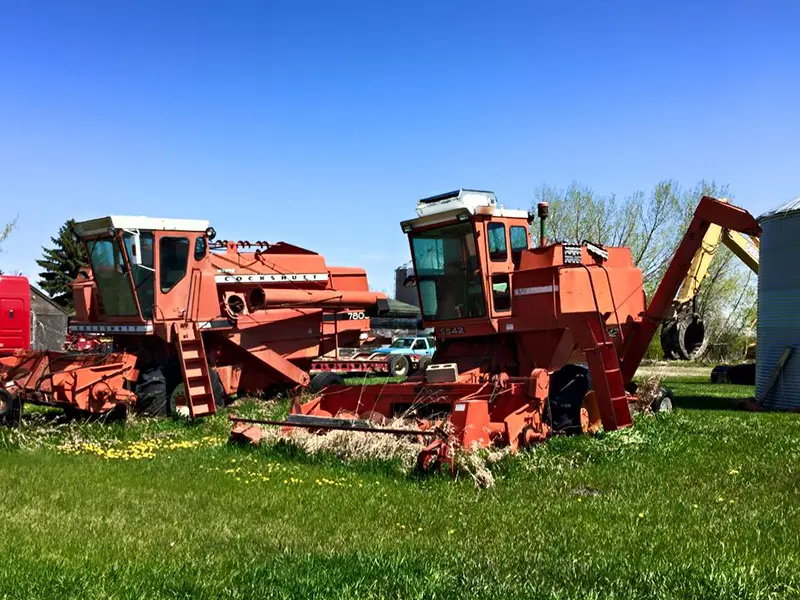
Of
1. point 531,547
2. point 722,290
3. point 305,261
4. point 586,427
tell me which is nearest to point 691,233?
point 586,427

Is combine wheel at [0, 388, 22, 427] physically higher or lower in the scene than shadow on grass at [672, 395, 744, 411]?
higher

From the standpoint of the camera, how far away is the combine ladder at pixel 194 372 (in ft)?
45.4

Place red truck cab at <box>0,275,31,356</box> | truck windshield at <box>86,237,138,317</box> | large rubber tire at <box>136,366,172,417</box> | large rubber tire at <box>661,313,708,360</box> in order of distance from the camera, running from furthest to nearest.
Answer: large rubber tire at <box>661,313,708,360</box>
red truck cab at <box>0,275,31,356</box>
truck windshield at <box>86,237,138,317</box>
large rubber tire at <box>136,366,172,417</box>

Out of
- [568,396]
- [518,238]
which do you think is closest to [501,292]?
[518,238]

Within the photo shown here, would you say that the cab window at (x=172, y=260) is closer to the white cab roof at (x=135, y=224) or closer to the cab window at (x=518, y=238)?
the white cab roof at (x=135, y=224)

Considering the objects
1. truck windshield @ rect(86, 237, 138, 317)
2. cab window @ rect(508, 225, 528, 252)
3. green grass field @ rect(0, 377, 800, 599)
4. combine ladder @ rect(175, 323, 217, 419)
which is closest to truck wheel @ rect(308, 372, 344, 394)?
combine ladder @ rect(175, 323, 217, 419)

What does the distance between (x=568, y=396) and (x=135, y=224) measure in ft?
27.9

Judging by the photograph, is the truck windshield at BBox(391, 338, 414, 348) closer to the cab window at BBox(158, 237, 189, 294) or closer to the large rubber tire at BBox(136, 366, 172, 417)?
the cab window at BBox(158, 237, 189, 294)

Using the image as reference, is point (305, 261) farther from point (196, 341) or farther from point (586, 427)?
point (586, 427)

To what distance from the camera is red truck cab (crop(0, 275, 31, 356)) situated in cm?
1927

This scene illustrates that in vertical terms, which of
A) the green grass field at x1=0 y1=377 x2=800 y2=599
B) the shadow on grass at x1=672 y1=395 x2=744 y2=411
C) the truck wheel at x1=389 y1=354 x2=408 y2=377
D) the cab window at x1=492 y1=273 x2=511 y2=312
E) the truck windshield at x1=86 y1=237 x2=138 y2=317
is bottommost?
the shadow on grass at x1=672 y1=395 x2=744 y2=411

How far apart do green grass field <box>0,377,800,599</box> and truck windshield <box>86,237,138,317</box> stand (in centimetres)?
409

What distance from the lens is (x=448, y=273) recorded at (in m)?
13.2

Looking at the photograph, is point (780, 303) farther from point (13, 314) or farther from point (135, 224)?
point (13, 314)
